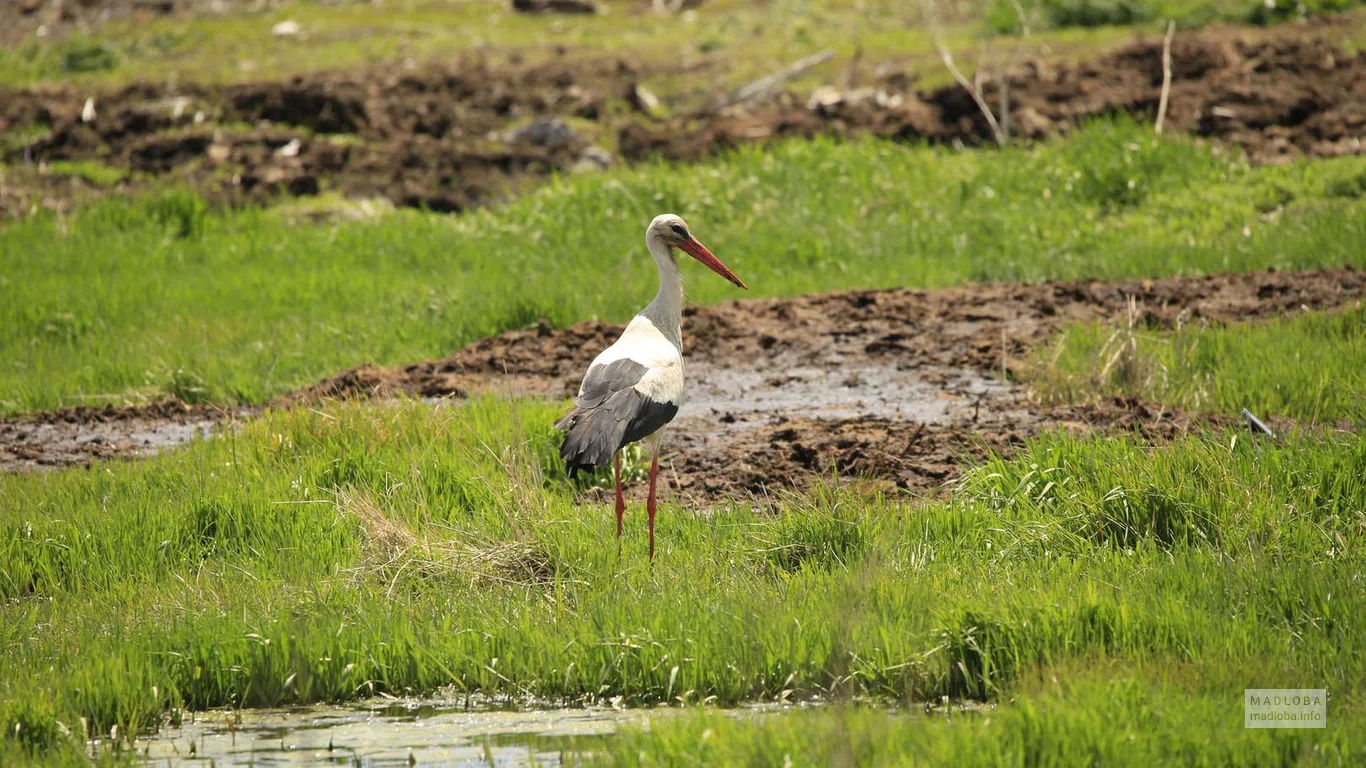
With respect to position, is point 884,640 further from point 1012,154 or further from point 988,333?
point 1012,154

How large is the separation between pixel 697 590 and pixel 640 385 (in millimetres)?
1203

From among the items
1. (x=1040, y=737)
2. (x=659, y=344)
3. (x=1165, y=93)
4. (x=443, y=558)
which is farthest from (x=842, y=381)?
(x=1165, y=93)

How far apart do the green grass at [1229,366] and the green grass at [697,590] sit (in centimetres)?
150

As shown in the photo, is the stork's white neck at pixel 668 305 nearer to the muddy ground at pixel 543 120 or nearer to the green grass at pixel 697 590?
the green grass at pixel 697 590

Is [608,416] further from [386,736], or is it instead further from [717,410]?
[717,410]

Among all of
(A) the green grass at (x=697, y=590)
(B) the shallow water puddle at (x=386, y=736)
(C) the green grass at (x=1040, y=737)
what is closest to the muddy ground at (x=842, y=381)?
(A) the green grass at (x=697, y=590)

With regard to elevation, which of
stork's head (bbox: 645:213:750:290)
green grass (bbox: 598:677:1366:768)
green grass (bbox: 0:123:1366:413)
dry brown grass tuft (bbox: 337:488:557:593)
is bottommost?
green grass (bbox: 0:123:1366:413)

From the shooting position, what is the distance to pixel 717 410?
10.3 meters

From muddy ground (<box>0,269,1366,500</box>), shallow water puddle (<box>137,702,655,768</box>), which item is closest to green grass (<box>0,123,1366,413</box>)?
muddy ground (<box>0,269,1366,500</box>)

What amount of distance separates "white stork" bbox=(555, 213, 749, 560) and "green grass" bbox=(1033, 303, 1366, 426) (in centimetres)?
281

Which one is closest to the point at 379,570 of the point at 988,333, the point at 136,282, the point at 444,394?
the point at 444,394

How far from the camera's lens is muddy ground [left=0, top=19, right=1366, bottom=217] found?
653 inches

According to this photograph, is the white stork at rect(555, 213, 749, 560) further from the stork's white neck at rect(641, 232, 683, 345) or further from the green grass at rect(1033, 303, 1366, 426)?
the green grass at rect(1033, 303, 1366, 426)

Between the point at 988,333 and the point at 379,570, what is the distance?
5.98 meters
